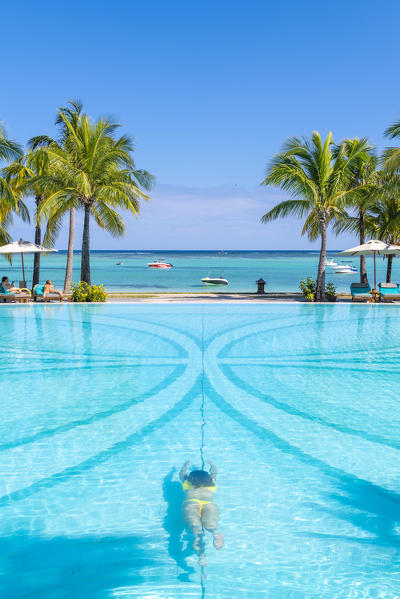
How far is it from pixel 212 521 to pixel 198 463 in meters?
0.88

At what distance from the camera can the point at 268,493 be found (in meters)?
3.98

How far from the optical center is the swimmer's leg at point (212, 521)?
3.35m

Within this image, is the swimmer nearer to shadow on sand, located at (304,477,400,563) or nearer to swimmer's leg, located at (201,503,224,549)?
swimmer's leg, located at (201,503,224,549)

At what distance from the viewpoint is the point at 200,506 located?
3.71 m

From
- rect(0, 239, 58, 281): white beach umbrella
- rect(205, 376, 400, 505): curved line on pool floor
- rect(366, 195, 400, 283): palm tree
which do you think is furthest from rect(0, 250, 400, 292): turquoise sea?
rect(205, 376, 400, 505): curved line on pool floor

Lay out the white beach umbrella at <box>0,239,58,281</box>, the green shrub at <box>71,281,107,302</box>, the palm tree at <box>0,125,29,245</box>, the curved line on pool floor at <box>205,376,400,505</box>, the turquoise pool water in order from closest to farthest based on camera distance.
Answer: the turquoise pool water
the curved line on pool floor at <box>205,376,400,505</box>
the palm tree at <box>0,125,29,245</box>
the green shrub at <box>71,281,107,302</box>
the white beach umbrella at <box>0,239,58,281</box>

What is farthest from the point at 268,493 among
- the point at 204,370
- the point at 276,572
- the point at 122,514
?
the point at 204,370

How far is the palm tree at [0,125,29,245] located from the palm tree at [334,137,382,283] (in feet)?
38.6

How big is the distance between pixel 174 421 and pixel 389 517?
8.64 feet

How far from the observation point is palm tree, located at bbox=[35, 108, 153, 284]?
52.5 ft

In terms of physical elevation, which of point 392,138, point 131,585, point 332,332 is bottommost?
point 131,585

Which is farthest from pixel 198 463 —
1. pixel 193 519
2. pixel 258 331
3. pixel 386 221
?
pixel 386 221

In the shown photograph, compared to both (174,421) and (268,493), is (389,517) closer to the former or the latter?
(268,493)

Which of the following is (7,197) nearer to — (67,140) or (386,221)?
(67,140)
